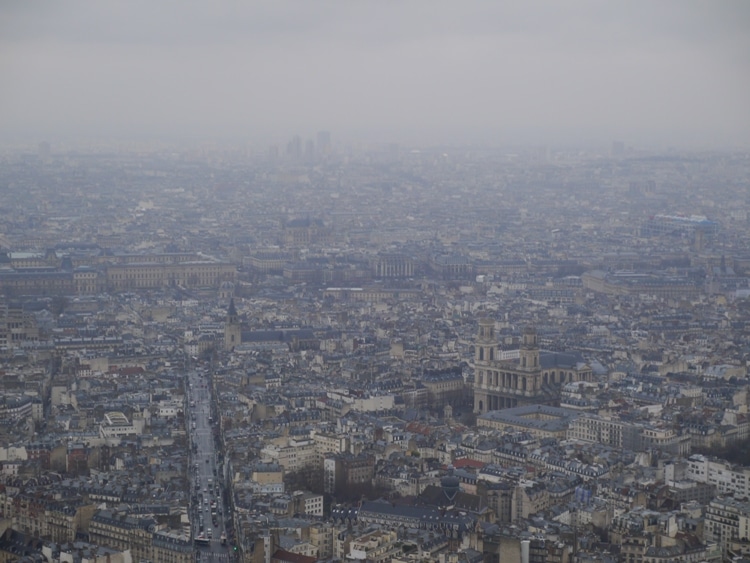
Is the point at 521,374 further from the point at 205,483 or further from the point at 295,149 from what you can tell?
the point at 295,149

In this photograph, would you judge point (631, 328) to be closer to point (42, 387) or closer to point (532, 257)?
point (42, 387)

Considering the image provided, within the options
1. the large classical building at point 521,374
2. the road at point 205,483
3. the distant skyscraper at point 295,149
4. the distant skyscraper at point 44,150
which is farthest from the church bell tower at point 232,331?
the distant skyscraper at point 295,149

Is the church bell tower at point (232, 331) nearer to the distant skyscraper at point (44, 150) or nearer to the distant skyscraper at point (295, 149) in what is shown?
the distant skyscraper at point (44, 150)

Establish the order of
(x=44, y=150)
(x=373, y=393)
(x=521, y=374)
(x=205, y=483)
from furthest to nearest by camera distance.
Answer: (x=44, y=150)
(x=521, y=374)
(x=373, y=393)
(x=205, y=483)

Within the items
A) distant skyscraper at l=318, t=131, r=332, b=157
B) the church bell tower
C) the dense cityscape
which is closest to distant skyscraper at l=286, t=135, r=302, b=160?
distant skyscraper at l=318, t=131, r=332, b=157

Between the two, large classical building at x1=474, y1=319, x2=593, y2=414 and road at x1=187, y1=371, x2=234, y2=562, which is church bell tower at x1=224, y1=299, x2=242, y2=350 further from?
large classical building at x1=474, y1=319, x2=593, y2=414

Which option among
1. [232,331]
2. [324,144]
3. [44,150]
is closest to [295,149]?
[324,144]

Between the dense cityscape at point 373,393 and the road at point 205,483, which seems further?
the dense cityscape at point 373,393

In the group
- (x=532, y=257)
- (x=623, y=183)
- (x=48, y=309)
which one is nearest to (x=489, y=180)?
(x=623, y=183)
